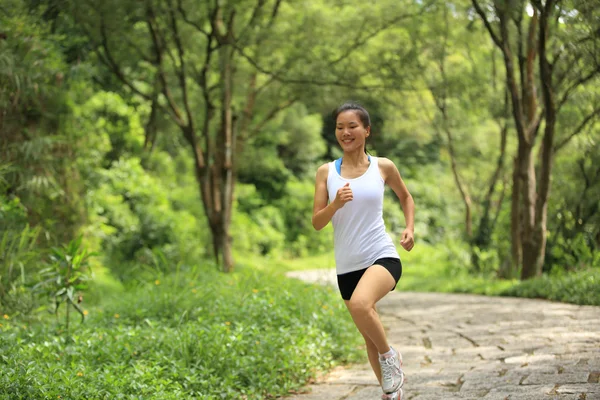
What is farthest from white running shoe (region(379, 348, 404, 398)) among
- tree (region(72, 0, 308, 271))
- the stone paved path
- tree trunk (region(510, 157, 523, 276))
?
tree trunk (region(510, 157, 523, 276))

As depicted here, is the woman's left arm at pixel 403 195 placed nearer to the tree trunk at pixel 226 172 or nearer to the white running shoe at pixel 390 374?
the white running shoe at pixel 390 374

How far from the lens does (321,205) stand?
366 cm

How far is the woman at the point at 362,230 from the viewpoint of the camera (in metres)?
3.47

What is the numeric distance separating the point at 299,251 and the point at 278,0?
1403cm

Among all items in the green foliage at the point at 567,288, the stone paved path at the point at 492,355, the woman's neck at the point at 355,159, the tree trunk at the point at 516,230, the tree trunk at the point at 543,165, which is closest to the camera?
the woman's neck at the point at 355,159

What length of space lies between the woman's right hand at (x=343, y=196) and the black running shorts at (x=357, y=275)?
41 centimetres

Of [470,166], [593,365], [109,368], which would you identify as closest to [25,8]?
[109,368]

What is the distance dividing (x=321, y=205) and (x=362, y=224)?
253 mm

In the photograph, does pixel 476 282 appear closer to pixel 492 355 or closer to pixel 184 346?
pixel 492 355

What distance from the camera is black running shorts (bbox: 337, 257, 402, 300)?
355cm

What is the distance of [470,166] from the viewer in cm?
1909

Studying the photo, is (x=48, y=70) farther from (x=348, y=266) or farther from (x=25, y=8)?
(x=348, y=266)

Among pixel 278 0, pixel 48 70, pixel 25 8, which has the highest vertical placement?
pixel 278 0

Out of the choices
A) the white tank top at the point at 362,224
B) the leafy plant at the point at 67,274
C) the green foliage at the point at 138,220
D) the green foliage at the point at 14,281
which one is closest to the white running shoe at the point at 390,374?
the white tank top at the point at 362,224
